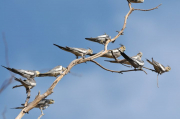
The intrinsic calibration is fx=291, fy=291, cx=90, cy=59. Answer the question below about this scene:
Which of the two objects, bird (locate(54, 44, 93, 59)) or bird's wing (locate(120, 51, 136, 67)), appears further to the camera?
bird (locate(54, 44, 93, 59))

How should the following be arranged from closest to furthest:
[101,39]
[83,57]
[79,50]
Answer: [83,57] → [79,50] → [101,39]

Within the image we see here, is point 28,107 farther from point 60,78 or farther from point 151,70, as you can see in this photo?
point 151,70

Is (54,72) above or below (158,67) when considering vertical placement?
above

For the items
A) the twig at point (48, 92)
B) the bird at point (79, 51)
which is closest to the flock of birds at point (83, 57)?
the bird at point (79, 51)

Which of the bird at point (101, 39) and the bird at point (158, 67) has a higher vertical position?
the bird at point (101, 39)

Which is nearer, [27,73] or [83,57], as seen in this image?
[27,73]

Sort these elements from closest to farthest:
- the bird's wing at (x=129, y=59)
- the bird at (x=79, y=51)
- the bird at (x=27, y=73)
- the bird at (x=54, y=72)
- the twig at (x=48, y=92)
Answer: the twig at (x=48, y=92) < the bird at (x=27, y=73) < the bird's wing at (x=129, y=59) < the bird at (x=54, y=72) < the bird at (x=79, y=51)

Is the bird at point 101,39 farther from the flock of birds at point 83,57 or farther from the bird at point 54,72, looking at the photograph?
the bird at point 54,72

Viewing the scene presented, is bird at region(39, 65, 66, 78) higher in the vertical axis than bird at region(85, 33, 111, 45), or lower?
lower

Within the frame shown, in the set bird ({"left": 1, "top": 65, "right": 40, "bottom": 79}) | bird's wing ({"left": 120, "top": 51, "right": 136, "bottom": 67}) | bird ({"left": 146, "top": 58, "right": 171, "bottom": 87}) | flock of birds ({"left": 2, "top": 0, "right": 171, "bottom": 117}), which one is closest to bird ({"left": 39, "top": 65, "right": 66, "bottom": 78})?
flock of birds ({"left": 2, "top": 0, "right": 171, "bottom": 117})

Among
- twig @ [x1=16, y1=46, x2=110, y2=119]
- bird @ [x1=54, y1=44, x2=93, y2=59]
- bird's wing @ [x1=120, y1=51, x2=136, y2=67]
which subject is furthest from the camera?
bird @ [x1=54, y1=44, x2=93, y2=59]

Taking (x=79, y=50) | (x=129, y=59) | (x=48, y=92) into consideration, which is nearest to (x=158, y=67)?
(x=129, y=59)

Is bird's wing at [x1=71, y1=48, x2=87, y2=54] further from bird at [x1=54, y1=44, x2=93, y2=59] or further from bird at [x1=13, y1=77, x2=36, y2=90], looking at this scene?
bird at [x1=13, y1=77, x2=36, y2=90]

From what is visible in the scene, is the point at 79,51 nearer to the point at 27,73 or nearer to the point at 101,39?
→ the point at 101,39
